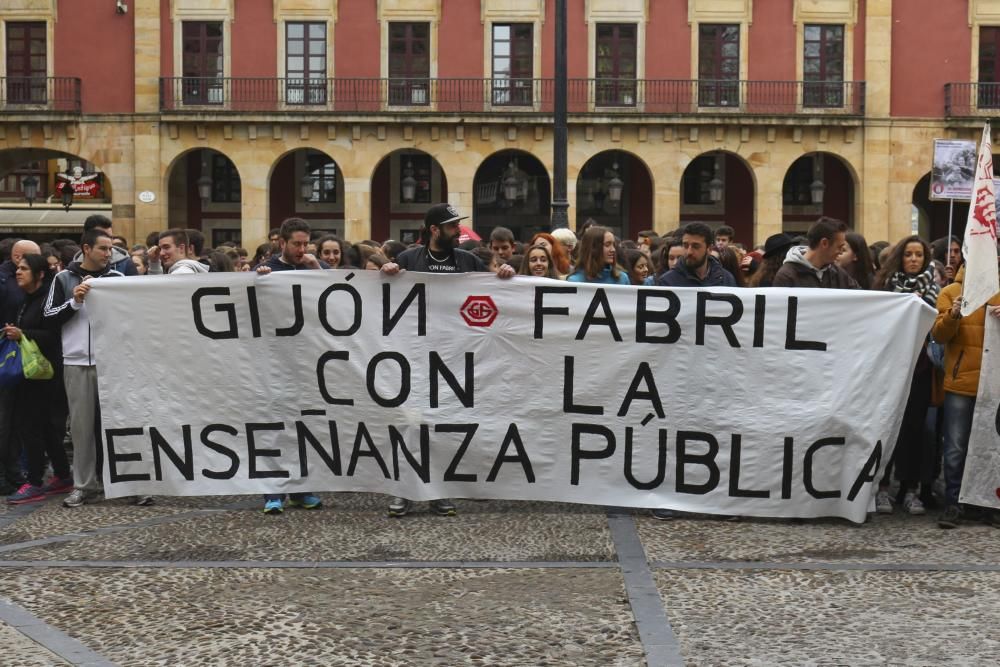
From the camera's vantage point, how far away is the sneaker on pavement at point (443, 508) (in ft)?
26.0

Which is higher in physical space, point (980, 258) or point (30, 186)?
point (30, 186)

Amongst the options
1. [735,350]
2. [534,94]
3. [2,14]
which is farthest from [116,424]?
[2,14]

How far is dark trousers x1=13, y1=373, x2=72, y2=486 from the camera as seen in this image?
29.1 ft

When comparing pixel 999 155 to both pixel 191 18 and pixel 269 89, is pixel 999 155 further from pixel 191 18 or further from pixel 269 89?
pixel 191 18

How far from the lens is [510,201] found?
35.7 meters

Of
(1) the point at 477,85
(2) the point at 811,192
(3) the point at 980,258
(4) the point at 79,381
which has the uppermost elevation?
(1) the point at 477,85

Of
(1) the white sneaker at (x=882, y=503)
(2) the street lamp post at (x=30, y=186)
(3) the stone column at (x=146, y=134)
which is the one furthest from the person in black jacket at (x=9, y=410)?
(2) the street lamp post at (x=30, y=186)

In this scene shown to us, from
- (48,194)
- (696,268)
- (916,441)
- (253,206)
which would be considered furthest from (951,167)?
(48,194)

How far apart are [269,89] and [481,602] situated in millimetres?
28652

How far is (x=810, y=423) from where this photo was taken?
299 inches

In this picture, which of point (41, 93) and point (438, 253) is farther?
point (41, 93)

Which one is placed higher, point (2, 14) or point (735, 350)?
point (2, 14)

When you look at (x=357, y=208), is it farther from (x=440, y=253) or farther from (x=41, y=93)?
(x=440, y=253)

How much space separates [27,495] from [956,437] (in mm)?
5922
